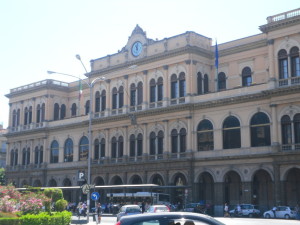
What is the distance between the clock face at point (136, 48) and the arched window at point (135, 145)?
33.2 feet

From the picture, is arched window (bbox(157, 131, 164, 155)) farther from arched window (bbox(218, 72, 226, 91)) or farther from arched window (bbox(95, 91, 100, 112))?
arched window (bbox(95, 91, 100, 112))

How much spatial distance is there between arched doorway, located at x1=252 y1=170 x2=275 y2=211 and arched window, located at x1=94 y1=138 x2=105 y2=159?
2188cm

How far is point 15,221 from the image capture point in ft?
80.3

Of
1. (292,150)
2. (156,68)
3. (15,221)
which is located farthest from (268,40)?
(15,221)

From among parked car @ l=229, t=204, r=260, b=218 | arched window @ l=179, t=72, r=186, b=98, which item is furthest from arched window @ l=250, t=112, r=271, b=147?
arched window @ l=179, t=72, r=186, b=98

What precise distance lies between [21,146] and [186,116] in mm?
33072

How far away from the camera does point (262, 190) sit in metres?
48.8

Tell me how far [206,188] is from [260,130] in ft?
32.8

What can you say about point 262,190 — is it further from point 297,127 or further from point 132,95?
point 132,95

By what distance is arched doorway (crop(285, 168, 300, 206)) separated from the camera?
46.2 metres

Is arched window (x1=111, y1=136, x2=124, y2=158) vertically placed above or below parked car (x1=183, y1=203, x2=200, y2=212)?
above

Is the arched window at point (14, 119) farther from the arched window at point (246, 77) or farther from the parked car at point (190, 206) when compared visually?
the arched window at point (246, 77)

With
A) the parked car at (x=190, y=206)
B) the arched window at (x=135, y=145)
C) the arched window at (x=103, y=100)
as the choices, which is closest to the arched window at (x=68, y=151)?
the arched window at (x=103, y=100)

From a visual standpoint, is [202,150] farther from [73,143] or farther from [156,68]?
[73,143]
